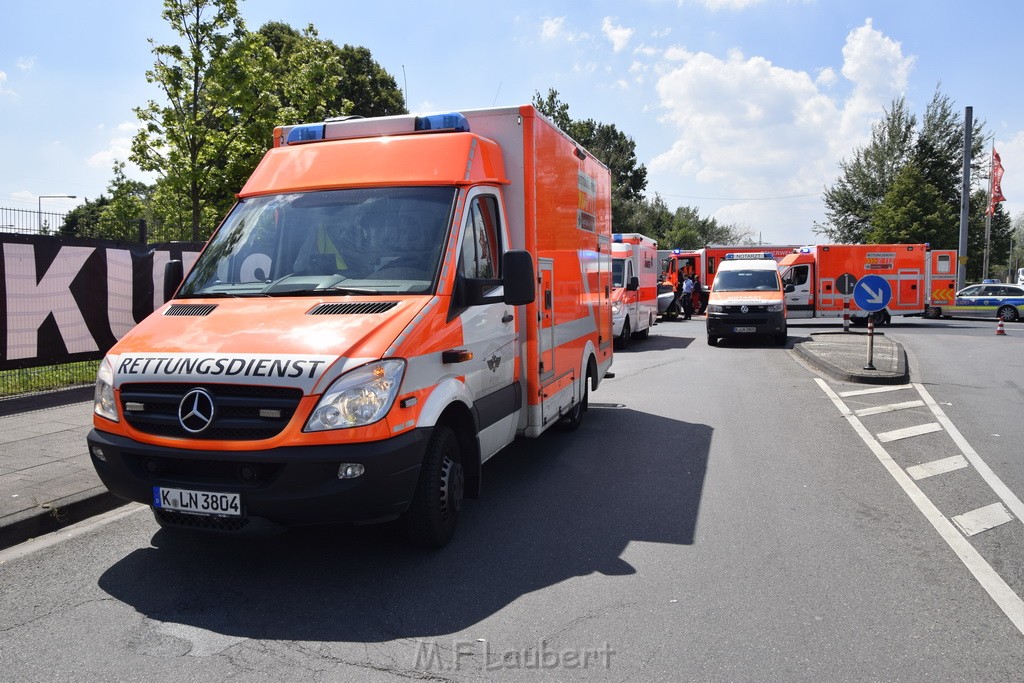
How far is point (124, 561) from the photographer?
4.94 m

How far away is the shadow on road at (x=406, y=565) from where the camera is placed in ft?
13.4

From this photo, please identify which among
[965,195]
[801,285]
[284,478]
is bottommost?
[284,478]

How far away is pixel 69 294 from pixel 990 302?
110ft

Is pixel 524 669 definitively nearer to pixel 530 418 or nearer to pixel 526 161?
pixel 530 418

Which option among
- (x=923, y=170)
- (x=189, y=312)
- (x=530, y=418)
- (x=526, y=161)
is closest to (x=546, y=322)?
(x=530, y=418)

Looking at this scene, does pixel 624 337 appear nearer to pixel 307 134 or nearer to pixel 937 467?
pixel 937 467

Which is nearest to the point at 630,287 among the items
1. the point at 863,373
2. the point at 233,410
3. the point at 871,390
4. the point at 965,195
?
the point at 863,373

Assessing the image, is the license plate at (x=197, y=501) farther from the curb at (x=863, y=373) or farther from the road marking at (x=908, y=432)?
the curb at (x=863, y=373)

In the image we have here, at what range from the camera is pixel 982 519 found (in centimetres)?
571

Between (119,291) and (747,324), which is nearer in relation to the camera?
(119,291)

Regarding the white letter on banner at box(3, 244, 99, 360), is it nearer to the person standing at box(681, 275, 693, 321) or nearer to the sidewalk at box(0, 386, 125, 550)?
the sidewalk at box(0, 386, 125, 550)

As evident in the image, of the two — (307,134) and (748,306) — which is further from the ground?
(307,134)

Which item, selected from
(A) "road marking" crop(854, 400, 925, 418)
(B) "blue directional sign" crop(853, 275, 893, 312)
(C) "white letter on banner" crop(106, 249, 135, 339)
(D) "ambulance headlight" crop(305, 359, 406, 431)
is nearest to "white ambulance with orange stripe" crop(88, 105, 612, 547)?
(D) "ambulance headlight" crop(305, 359, 406, 431)

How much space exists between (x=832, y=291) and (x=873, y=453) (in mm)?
21636
